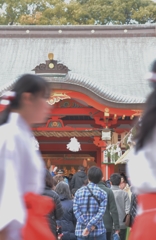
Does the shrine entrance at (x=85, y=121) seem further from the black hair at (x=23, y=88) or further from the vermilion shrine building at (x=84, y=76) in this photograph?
the black hair at (x=23, y=88)

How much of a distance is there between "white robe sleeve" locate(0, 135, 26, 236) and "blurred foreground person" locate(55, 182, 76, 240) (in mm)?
3916

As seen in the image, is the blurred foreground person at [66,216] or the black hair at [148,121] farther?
the blurred foreground person at [66,216]

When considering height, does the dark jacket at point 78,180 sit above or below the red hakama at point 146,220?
above

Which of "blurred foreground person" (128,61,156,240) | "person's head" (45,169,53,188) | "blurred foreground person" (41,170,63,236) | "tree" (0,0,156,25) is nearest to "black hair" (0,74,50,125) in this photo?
"blurred foreground person" (128,61,156,240)

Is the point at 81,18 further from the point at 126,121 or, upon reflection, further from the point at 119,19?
the point at 126,121

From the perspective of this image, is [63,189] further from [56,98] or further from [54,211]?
[56,98]

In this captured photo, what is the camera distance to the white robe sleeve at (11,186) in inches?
93.6

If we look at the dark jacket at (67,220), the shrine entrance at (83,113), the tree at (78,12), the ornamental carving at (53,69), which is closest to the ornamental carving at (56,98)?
the shrine entrance at (83,113)

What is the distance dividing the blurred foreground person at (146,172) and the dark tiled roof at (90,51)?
13740mm

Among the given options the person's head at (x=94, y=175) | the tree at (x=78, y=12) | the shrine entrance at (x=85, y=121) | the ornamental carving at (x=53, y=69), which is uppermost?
the tree at (x=78, y=12)

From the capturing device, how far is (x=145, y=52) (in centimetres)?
1955

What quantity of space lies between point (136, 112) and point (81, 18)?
58.3ft

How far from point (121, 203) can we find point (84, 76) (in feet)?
21.2

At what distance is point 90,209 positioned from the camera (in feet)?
19.7
